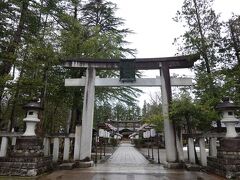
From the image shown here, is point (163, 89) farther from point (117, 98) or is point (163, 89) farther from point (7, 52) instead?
point (7, 52)

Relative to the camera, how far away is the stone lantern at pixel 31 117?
9.22 meters

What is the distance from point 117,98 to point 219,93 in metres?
8.16

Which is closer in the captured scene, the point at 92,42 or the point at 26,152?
the point at 26,152

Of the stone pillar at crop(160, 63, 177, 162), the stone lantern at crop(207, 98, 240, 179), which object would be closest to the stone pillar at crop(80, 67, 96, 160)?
the stone pillar at crop(160, 63, 177, 162)

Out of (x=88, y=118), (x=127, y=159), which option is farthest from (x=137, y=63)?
(x=127, y=159)

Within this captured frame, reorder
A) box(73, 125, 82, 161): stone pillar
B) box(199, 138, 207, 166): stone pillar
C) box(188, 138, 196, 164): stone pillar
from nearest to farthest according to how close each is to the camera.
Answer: box(199, 138, 207, 166): stone pillar < box(188, 138, 196, 164): stone pillar < box(73, 125, 82, 161): stone pillar

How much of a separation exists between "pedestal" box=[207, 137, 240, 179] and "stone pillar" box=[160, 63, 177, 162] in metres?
2.33

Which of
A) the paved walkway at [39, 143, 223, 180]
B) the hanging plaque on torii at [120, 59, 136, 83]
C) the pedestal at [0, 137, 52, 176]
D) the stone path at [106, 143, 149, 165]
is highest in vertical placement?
the hanging plaque on torii at [120, 59, 136, 83]

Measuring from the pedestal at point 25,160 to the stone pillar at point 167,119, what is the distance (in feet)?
19.0

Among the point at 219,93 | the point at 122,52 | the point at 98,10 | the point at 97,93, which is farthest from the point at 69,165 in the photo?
the point at 98,10

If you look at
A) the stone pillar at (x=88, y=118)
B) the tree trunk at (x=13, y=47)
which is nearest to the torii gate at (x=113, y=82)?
the stone pillar at (x=88, y=118)

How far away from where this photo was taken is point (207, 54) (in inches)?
450

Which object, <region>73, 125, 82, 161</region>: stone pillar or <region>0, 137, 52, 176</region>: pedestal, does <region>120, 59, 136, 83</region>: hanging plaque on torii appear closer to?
<region>73, 125, 82, 161</region>: stone pillar

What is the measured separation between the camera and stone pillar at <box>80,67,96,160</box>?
37.2ft
